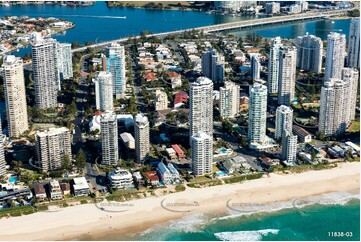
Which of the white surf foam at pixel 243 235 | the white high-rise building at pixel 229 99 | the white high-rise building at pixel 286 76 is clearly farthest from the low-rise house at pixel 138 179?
the white high-rise building at pixel 286 76

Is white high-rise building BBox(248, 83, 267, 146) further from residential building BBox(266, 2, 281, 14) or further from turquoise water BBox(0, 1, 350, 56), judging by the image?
residential building BBox(266, 2, 281, 14)

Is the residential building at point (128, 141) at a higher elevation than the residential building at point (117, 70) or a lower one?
lower

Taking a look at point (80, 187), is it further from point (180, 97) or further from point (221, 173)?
point (180, 97)

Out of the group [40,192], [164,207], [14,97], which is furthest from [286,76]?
[40,192]

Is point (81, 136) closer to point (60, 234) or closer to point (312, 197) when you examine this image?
point (60, 234)

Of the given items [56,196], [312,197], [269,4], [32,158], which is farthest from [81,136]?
[269,4]

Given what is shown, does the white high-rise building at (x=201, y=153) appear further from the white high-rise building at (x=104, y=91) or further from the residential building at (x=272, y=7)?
the residential building at (x=272, y=7)

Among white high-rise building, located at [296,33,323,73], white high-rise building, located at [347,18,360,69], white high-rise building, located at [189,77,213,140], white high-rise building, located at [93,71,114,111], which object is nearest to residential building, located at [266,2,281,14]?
white high-rise building, located at [347,18,360,69]
